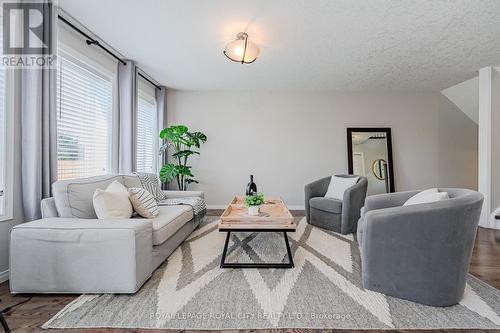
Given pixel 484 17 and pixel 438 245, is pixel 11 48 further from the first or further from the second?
pixel 484 17

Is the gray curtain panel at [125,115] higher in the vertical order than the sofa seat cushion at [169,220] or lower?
higher

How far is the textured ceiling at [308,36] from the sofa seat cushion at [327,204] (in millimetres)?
2067

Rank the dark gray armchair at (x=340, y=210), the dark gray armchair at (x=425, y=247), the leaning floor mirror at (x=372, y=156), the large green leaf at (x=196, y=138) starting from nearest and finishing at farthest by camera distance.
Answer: the dark gray armchair at (x=425, y=247)
the dark gray armchair at (x=340, y=210)
the large green leaf at (x=196, y=138)
the leaning floor mirror at (x=372, y=156)

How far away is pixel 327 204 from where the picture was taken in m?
3.50

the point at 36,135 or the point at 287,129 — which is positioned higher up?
the point at 287,129

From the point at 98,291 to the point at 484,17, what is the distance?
4.39 meters

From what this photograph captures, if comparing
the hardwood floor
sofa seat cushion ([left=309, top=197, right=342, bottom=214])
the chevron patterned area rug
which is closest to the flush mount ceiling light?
sofa seat cushion ([left=309, top=197, right=342, bottom=214])

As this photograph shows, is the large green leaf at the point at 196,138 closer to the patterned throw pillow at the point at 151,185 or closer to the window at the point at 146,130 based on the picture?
the window at the point at 146,130

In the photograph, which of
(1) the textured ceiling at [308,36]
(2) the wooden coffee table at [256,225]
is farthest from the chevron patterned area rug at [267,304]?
(1) the textured ceiling at [308,36]

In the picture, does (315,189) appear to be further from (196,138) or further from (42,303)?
(42,303)

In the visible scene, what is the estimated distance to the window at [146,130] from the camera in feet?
14.6

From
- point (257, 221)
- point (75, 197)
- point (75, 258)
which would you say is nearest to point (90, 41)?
point (75, 197)

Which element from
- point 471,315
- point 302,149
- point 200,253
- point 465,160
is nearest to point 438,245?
point 471,315

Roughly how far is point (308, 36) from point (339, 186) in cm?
215
